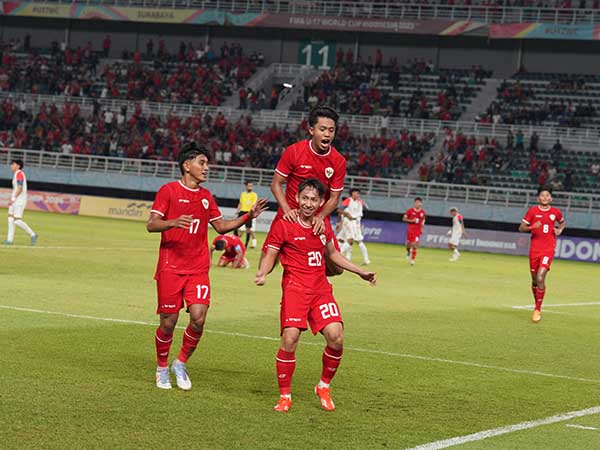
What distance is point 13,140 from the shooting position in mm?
65250

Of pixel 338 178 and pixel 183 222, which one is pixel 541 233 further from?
pixel 183 222

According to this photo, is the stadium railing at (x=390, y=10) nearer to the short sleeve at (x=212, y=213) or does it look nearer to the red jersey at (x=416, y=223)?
the red jersey at (x=416, y=223)

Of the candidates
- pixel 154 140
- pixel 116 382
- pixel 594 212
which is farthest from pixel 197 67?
pixel 116 382

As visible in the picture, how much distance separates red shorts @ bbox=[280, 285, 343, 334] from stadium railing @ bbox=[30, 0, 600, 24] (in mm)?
53600

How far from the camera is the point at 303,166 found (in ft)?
37.2

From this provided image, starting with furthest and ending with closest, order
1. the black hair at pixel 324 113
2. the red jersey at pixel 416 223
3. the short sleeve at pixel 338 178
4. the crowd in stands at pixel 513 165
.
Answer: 1. the crowd in stands at pixel 513 165
2. the red jersey at pixel 416 223
3. the short sleeve at pixel 338 178
4. the black hair at pixel 324 113

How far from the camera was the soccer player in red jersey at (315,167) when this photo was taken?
11000mm

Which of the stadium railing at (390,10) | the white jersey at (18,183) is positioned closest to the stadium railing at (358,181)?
the stadium railing at (390,10)

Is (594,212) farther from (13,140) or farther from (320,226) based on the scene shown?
(320,226)

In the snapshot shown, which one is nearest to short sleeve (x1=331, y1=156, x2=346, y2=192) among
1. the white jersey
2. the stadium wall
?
the white jersey

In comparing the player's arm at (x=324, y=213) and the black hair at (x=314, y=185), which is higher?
the black hair at (x=314, y=185)

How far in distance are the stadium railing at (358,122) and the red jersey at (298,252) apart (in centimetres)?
4692

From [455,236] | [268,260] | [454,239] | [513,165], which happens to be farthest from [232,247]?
[513,165]

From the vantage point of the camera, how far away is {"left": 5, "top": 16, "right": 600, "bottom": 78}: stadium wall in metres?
64.9
